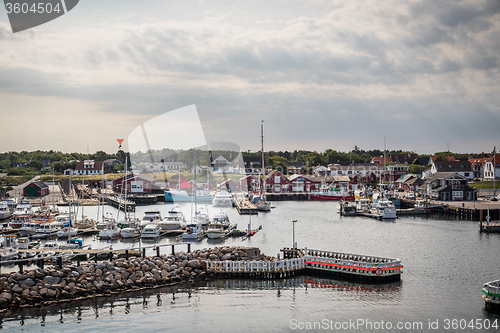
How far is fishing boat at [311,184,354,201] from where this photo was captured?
2936 inches

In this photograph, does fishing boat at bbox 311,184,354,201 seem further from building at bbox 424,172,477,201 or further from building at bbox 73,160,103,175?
building at bbox 73,160,103,175

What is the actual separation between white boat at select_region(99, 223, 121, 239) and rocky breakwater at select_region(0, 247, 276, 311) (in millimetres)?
13093

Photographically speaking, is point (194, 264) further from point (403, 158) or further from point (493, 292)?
point (403, 158)

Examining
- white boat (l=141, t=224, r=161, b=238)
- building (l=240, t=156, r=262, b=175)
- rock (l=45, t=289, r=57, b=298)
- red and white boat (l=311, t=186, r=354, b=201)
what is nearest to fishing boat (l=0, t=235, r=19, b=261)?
rock (l=45, t=289, r=57, b=298)

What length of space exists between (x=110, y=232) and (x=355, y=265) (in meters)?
21.5

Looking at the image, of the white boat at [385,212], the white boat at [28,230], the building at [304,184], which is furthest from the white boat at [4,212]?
the building at [304,184]

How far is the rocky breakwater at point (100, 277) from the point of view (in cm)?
1945

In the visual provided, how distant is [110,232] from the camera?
36.1m

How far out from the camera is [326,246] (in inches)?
Answer: 1282

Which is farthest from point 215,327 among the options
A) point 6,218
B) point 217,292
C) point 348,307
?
point 6,218

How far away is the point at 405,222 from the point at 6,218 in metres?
44.9

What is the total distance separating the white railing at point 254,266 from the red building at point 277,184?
180 feet

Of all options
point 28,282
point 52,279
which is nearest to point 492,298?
point 52,279

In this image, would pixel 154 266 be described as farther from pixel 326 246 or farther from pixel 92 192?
pixel 92 192
